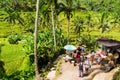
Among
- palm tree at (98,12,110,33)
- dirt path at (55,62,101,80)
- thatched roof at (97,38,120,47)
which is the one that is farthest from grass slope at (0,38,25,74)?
palm tree at (98,12,110,33)

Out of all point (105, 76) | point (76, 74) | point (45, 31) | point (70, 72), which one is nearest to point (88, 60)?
point (76, 74)

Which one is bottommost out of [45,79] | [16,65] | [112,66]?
[16,65]

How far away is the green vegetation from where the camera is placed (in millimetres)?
48525

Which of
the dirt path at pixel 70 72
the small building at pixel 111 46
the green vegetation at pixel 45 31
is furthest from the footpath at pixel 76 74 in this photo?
the green vegetation at pixel 45 31

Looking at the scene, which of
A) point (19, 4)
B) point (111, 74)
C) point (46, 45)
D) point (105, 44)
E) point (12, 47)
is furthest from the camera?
point (19, 4)

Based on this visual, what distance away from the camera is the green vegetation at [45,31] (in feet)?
159

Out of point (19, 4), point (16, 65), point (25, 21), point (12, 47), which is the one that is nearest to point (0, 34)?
point (25, 21)

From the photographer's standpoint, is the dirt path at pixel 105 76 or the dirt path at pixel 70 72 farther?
the dirt path at pixel 70 72

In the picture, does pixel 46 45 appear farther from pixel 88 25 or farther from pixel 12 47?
pixel 88 25

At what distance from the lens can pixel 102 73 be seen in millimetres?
30469

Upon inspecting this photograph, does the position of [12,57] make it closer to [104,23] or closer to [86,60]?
[86,60]

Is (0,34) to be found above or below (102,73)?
below

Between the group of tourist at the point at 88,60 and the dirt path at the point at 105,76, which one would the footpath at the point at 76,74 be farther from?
the group of tourist at the point at 88,60

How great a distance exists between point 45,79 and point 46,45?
573 inches
